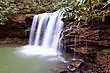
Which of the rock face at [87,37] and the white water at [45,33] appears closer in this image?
the rock face at [87,37]

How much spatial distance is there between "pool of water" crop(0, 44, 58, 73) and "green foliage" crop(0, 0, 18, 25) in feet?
7.02

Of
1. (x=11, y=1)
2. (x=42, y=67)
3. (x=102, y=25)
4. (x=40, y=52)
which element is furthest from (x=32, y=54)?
(x=11, y=1)

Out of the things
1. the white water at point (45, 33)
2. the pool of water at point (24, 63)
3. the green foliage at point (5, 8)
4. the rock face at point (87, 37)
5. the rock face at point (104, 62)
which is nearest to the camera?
the rock face at point (104, 62)

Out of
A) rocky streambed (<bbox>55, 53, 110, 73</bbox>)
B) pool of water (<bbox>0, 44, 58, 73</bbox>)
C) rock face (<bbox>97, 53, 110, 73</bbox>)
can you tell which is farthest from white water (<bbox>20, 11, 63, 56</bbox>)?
rock face (<bbox>97, 53, 110, 73</bbox>)

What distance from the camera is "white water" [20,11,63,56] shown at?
26.3 feet

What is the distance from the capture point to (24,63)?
6.07 meters

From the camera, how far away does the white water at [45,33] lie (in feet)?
26.3

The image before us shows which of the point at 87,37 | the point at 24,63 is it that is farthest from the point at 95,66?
the point at 24,63

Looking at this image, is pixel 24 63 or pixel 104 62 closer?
pixel 104 62

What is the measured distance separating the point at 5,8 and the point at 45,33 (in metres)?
2.35

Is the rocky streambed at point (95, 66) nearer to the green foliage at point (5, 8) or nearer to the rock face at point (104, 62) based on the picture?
the rock face at point (104, 62)

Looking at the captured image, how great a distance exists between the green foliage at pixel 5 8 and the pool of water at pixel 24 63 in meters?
2.14

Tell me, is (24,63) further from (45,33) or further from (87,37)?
(45,33)

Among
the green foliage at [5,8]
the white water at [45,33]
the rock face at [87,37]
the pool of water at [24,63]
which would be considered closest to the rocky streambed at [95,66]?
the pool of water at [24,63]
